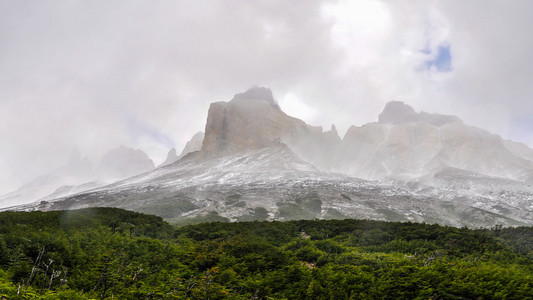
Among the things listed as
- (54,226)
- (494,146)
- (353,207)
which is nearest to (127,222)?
(54,226)

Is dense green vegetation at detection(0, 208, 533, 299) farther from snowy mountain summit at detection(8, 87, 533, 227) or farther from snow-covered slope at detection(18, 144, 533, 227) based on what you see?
snow-covered slope at detection(18, 144, 533, 227)

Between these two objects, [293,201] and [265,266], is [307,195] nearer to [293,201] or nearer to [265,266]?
[293,201]

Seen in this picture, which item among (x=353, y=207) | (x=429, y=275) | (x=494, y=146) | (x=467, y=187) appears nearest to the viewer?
(x=429, y=275)

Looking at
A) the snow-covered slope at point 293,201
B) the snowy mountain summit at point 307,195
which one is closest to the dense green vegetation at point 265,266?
the snowy mountain summit at point 307,195

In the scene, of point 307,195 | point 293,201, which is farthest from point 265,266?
point 307,195

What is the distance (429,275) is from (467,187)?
142 m

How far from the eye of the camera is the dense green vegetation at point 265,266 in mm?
9953

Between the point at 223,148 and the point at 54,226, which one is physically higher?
the point at 223,148

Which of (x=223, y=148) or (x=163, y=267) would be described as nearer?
(x=163, y=267)

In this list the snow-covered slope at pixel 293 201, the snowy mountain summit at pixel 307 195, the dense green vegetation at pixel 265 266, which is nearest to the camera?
the dense green vegetation at pixel 265 266

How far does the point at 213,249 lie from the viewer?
16203mm

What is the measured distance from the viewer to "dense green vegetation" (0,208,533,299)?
9.95 m

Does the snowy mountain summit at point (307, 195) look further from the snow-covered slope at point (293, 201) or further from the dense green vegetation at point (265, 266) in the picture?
the dense green vegetation at point (265, 266)

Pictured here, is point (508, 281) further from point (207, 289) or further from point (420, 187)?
point (420, 187)
